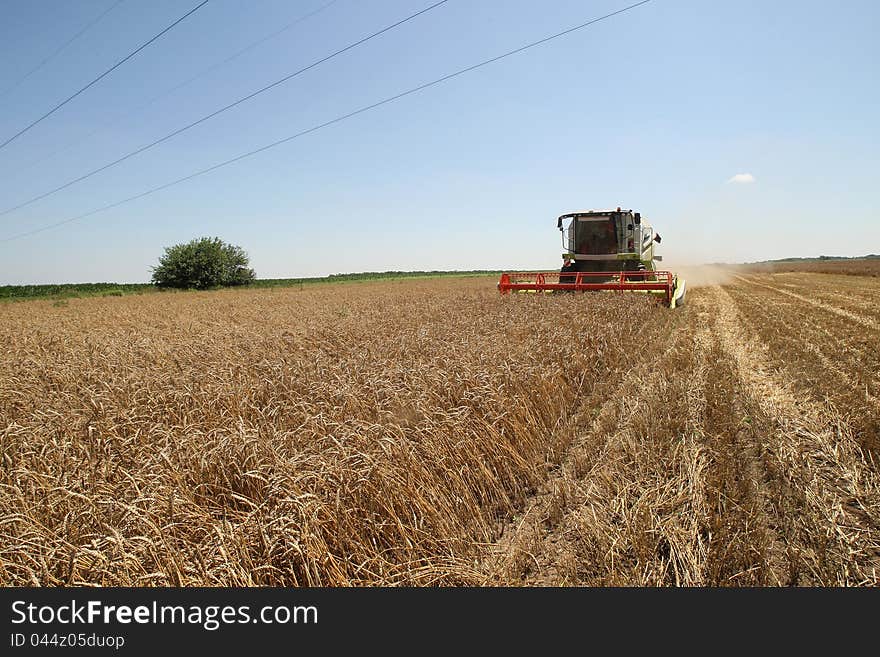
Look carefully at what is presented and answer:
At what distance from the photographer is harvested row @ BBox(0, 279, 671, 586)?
2.08m

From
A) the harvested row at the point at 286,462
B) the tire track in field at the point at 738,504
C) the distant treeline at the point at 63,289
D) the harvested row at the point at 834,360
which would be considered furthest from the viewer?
the distant treeline at the point at 63,289

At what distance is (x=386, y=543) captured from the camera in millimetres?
2637

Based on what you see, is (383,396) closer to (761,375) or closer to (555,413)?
(555,413)

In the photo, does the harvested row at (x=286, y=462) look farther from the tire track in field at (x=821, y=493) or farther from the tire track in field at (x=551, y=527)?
the tire track in field at (x=821, y=493)

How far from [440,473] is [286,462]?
1.13 meters

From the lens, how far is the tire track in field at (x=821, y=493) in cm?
257

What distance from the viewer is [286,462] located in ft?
8.21

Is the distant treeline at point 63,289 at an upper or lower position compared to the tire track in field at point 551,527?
upper

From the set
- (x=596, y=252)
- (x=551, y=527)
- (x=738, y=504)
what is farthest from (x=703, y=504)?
(x=596, y=252)

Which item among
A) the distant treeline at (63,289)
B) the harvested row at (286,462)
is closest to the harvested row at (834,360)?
the harvested row at (286,462)

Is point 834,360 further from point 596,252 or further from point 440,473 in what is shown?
point 596,252

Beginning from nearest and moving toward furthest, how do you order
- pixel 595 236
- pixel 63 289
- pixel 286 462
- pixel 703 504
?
pixel 286 462 < pixel 703 504 < pixel 595 236 < pixel 63 289

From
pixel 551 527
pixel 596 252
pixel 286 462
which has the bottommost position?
pixel 551 527

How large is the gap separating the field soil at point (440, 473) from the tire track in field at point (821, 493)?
0.06 ft
